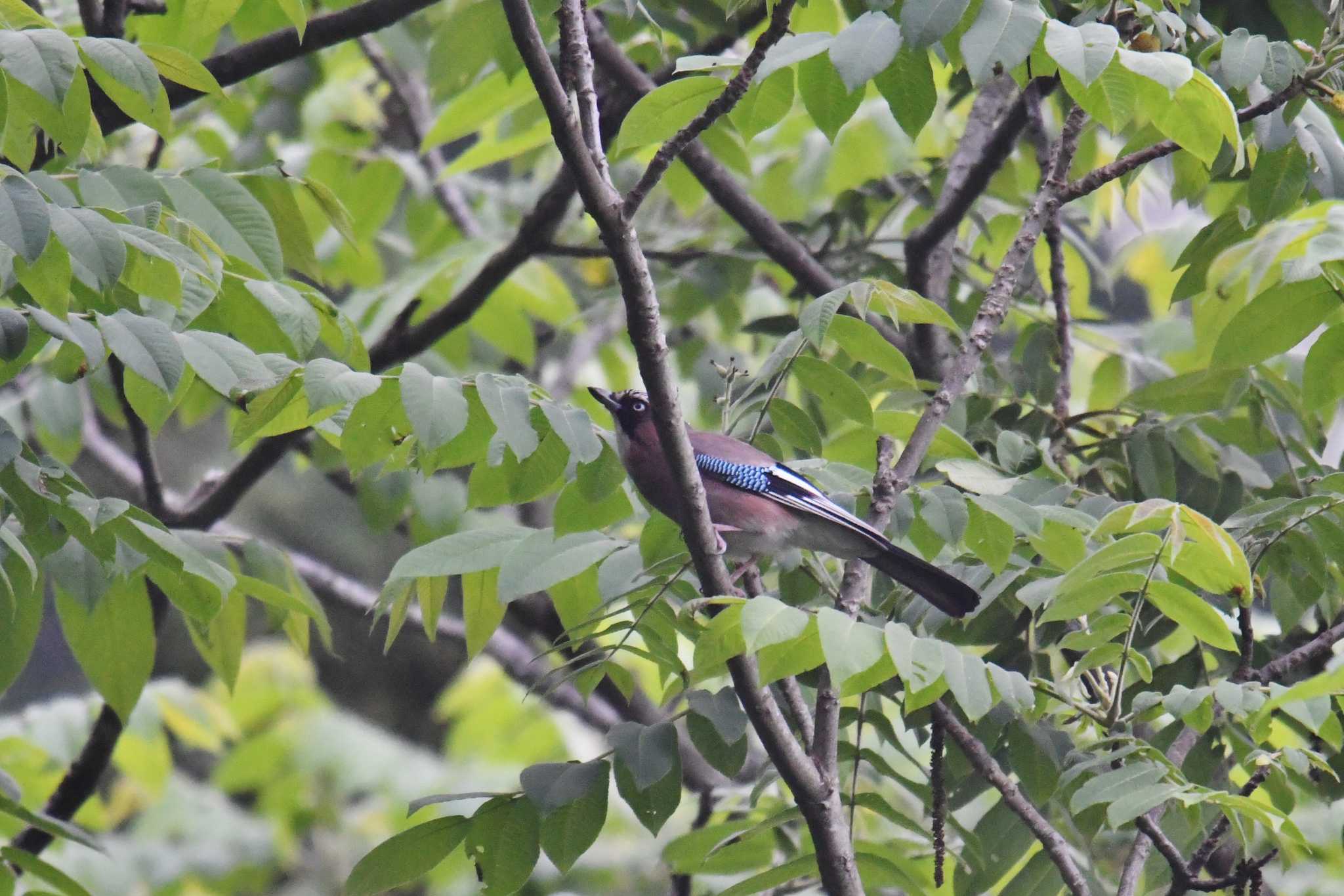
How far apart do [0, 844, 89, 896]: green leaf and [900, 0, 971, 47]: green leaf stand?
9.19ft

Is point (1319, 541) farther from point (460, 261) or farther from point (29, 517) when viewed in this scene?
point (460, 261)

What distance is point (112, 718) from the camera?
4.50 metres

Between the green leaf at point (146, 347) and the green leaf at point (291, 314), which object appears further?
the green leaf at point (291, 314)

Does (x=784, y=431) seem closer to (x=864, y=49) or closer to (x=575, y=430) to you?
(x=575, y=430)

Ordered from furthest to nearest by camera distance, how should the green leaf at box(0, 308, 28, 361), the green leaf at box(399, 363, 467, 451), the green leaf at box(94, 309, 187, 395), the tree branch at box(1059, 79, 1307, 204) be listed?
1. the tree branch at box(1059, 79, 1307, 204)
2. the green leaf at box(399, 363, 467, 451)
3. the green leaf at box(94, 309, 187, 395)
4. the green leaf at box(0, 308, 28, 361)

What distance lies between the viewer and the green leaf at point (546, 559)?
297 cm

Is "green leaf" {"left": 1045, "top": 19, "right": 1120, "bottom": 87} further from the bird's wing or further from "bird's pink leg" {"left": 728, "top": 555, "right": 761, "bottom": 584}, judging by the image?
"bird's pink leg" {"left": 728, "top": 555, "right": 761, "bottom": 584}

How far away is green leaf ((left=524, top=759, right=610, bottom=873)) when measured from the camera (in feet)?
9.86

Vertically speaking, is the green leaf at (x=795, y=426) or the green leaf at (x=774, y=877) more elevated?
the green leaf at (x=795, y=426)

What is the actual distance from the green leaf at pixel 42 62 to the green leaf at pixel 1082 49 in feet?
6.67

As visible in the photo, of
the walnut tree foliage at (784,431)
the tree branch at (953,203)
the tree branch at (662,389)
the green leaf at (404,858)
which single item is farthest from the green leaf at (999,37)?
the green leaf at (404,858)

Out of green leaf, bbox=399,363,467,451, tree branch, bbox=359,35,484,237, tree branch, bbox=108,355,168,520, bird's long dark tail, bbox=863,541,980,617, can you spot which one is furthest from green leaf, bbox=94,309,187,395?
tree branch, bbox=359,35,484,237

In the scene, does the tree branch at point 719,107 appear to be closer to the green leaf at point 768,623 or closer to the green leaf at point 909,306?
the green leaf at point 909,306

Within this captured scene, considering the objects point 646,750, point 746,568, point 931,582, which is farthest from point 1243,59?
point 646,750
